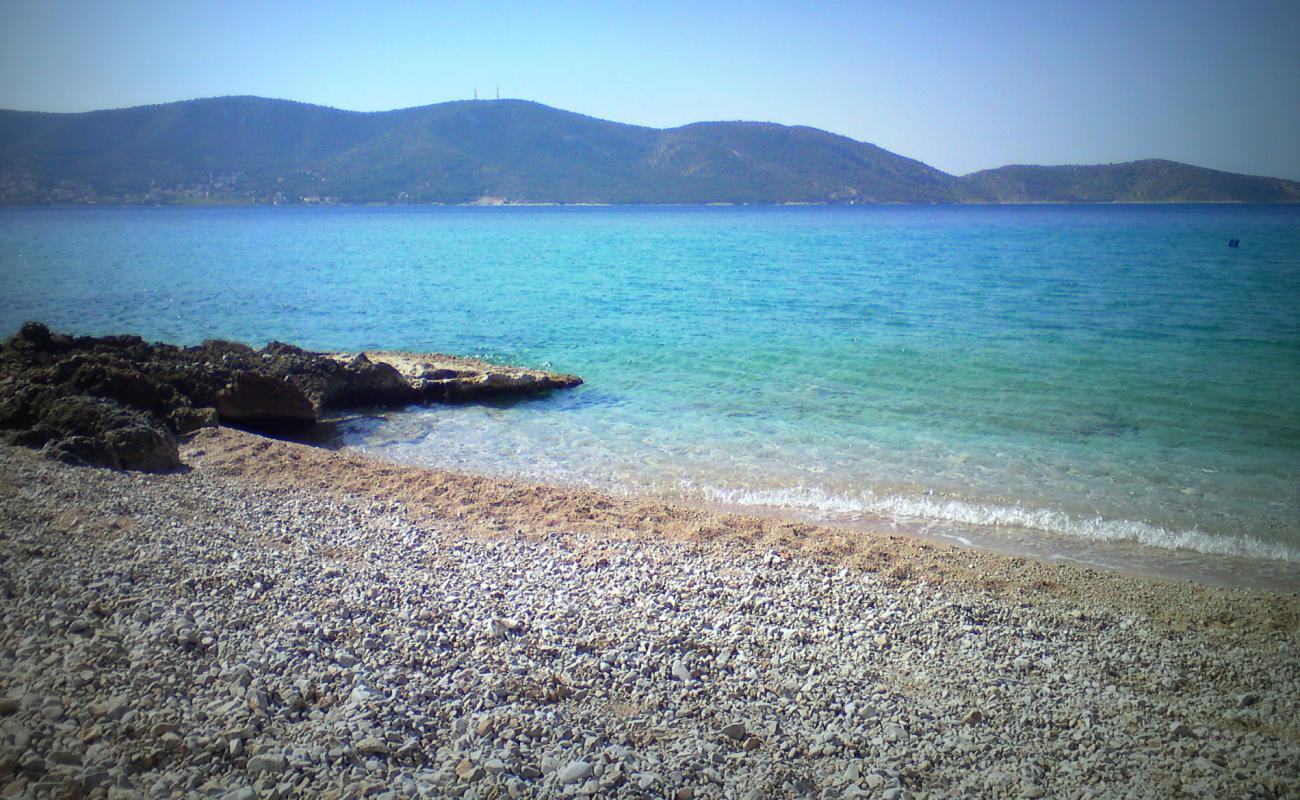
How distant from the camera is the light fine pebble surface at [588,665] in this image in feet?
12.5

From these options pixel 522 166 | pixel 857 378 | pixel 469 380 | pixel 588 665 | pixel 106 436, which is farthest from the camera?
pixel 522 166

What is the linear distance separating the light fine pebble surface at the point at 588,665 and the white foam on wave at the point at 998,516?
1237 mm

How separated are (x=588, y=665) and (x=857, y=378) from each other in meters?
11.6

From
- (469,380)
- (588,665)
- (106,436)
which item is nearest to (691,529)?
(588,665)

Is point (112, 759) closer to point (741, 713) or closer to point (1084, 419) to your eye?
point (741, 713)

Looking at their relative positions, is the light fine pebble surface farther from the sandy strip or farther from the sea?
the sea

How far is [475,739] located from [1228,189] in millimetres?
185313

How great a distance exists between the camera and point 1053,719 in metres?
4.55

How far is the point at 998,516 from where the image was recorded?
8383 millimetres

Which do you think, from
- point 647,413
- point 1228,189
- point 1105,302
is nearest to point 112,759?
point 647,413

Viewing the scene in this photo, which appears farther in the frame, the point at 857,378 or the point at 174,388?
the point at 857,378

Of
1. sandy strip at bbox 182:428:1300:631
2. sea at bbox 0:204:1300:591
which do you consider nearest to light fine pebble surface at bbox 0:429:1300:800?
sandy strip at bbox 182:428:1300:631

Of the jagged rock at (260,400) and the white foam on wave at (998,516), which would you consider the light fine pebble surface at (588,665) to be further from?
the jagged rock at (260,400)

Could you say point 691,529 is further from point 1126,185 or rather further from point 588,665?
point 1126,185
